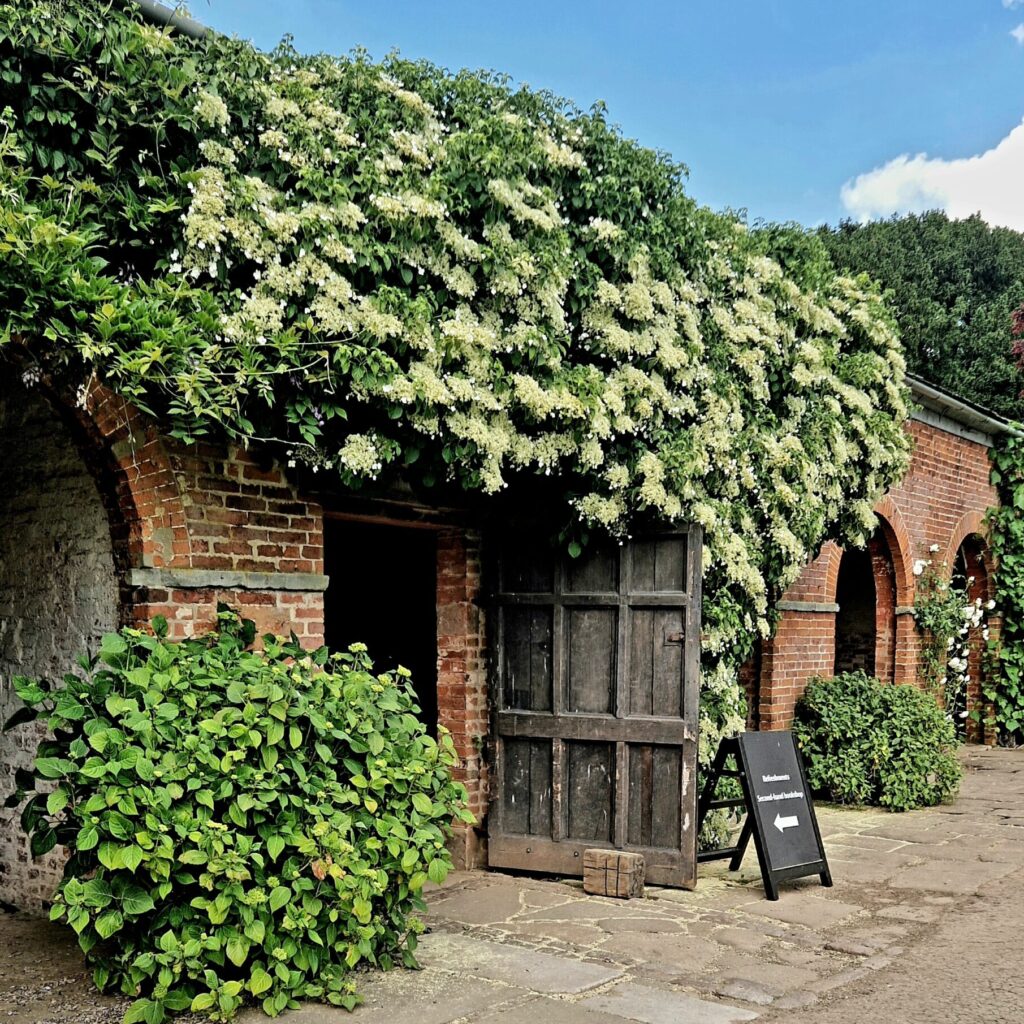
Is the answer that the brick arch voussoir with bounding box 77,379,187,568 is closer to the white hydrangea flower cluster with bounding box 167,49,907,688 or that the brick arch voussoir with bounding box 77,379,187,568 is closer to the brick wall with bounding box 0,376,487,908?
the brick wall with bounding box 0,376,487,908

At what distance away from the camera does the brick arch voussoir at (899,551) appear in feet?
37.8

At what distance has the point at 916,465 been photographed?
472 inches

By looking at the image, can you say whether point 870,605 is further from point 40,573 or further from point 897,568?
point 40,573

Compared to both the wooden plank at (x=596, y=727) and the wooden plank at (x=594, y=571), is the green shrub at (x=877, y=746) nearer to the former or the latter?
the wooden plank at (x=596, y=727)

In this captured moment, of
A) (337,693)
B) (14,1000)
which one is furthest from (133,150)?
(14,1000)

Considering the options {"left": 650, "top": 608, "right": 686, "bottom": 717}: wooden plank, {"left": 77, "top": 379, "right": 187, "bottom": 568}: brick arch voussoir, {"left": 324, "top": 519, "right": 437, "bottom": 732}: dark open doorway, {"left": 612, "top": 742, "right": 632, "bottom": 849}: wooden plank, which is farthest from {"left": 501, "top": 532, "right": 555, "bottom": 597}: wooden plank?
{"left": 77, "top": 379, "right": 187, "bottom": 568}: brick arch voussoir

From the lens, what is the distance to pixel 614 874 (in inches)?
254

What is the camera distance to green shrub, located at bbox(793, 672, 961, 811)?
→ 931 centimetres

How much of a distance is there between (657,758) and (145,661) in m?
3.28

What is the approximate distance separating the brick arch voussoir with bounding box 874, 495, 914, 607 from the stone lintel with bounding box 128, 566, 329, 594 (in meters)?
7.59

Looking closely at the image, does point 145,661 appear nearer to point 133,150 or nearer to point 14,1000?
point 14,1000

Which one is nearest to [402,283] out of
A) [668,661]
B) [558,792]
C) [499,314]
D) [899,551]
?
[499,314]

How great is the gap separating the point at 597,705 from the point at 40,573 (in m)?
3.42

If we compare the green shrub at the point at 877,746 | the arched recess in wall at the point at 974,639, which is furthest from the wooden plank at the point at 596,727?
the arched recess in wall at the point at 974,639
